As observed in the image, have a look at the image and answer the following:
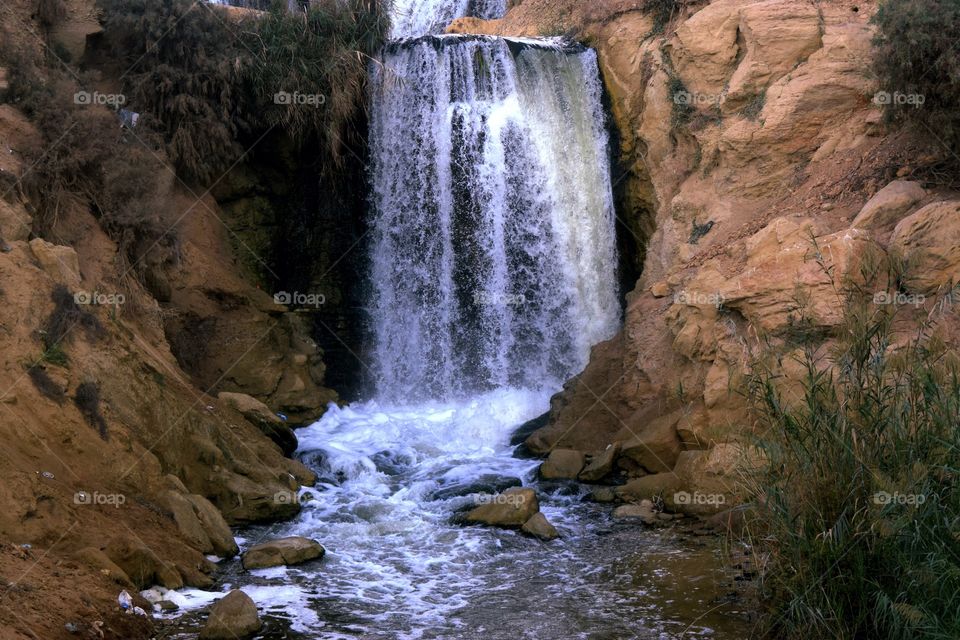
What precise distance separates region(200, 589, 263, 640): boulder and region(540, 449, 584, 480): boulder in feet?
16.1

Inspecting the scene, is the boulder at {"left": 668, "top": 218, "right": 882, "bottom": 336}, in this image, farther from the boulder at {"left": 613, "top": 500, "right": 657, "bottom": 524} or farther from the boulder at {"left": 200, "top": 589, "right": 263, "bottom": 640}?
the boulder at {"left": 200, "top": 589, "right": 263, "bottom": 640}

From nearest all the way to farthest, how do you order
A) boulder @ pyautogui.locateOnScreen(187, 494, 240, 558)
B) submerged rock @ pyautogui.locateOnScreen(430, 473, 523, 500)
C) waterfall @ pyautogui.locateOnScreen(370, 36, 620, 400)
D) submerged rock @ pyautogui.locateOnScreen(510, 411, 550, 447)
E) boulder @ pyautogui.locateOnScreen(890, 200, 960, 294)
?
boulder @ pyautogui.locateOnScreen(187, 494, 240, 558) < boulder @ pyautogui.locateOnScreen(890, 200, 960, 294) < submerged rock @ pyautogui.locateOnScreen(430, 473, 523, 500) < submerged rock @ pyautogui.locateOnScreen(510, 411, 550, 447) < waterfall @ pyautogui.locateOnScreen(370, 36, 620, 400)

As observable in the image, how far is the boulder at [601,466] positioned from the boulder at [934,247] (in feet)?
12.2

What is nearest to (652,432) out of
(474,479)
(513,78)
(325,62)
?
(474,479)

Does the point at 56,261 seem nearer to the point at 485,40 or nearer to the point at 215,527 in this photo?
the point at 215,527

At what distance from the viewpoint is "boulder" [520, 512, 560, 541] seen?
9.44 metres

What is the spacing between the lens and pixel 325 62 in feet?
48.6

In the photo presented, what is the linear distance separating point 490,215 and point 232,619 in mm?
9320

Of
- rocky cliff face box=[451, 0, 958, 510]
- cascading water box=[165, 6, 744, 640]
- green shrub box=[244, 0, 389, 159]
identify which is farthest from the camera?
cascading water box=[165, 6, 744, 640]

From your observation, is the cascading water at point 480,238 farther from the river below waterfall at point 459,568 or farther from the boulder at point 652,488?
the boulder at point 652,488

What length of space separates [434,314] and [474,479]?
15.1 feet

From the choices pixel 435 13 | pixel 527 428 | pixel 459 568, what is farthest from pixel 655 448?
pixel 435 13

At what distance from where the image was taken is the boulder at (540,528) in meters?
9.44

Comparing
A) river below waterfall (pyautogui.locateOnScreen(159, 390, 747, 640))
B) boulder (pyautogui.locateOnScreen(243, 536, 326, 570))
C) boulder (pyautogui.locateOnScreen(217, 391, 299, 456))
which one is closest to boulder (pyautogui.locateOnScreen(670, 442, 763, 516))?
river below waterfall (pyautogui.locateOnScreen(159, 390, 747, 640))
